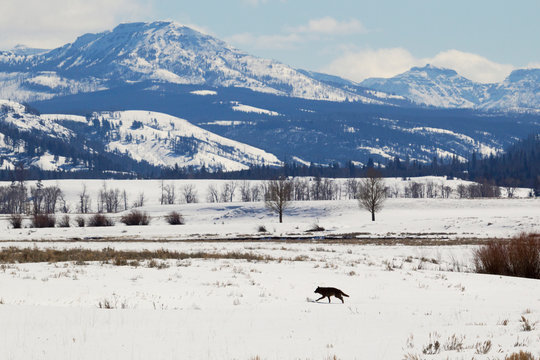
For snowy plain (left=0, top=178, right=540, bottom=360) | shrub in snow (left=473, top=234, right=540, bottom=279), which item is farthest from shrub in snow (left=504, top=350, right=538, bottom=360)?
shrub in snow (left=473, top=234, right=540, bottom=279)

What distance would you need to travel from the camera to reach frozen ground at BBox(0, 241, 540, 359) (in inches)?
433

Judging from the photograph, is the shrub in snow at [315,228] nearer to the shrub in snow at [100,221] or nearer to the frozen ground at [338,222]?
the frozen ground at [338,222]

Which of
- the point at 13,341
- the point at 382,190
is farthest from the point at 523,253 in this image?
the point at 382,190

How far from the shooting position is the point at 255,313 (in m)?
14.9

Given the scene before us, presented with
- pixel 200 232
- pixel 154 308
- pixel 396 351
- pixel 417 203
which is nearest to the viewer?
pixel 396 351

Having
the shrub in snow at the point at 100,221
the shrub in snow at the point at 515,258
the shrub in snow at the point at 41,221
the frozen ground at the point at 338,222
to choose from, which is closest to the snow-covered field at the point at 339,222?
the frozen ground at the point at 338,222

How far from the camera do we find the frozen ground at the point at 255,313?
433 inches

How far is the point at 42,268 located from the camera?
76.9 ft

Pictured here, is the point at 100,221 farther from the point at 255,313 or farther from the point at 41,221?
the point at 255,313

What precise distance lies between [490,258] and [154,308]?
16.3 meters

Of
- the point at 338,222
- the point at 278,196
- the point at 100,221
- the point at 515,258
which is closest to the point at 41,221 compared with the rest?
the point at 100,221

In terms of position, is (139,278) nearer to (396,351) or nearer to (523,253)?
(396,351)

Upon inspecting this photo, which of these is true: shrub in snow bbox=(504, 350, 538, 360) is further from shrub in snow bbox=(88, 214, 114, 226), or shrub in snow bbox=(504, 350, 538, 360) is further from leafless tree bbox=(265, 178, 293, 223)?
shrub in snow bbox=(88, 214, 114, 226)

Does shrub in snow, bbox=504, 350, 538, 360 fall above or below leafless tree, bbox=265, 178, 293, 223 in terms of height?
below
